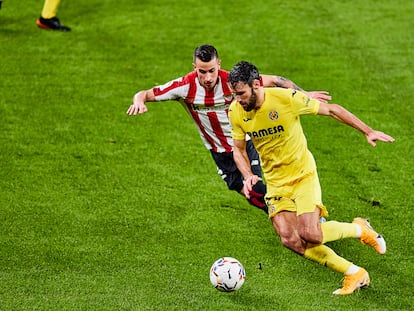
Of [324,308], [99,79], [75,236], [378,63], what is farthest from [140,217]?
[378,63]

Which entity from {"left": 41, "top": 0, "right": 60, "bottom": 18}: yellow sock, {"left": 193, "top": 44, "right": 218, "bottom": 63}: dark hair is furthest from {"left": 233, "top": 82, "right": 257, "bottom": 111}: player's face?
{"left": 41, "top": 0, "right": 60, "bottom": 18}: yellow sock

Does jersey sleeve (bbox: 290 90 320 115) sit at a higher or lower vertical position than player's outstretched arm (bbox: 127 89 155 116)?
higher

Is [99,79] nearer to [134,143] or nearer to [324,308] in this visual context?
[134,143]

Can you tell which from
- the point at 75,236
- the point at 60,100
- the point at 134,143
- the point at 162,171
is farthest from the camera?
the point at 60,100

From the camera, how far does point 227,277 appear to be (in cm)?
862

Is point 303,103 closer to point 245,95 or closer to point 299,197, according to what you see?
point 245,95

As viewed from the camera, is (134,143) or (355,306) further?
(134,143)

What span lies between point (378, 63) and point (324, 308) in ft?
25.7

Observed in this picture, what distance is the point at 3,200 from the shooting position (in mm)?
11570

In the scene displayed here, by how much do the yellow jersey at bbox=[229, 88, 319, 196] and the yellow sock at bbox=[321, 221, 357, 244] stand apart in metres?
0.58

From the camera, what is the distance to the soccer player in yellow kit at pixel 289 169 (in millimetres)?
8750

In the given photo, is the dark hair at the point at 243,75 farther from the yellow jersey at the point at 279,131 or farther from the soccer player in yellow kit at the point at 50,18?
the soccer player in yellow kit at the point at 50,18

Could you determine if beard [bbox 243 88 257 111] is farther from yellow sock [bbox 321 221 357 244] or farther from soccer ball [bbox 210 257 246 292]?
soccer ball [bbox 210 257 246 292]

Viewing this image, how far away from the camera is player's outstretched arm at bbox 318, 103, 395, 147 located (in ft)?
26.9
